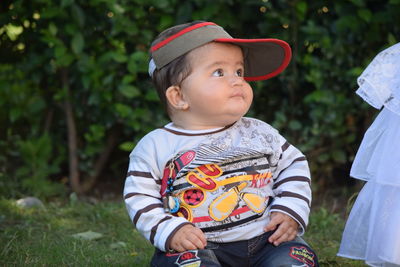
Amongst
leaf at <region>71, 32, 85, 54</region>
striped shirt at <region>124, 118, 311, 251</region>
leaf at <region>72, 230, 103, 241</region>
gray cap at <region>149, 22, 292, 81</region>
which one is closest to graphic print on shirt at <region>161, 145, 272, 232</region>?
striped shirt at <region>124, 118, 311, 251</region>

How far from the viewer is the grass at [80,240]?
112 inches

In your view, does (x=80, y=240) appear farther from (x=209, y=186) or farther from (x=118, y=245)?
(x=209, y=186)

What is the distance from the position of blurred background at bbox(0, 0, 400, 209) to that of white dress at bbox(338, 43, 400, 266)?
1.27 m

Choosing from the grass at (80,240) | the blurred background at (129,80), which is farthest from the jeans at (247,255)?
the blurred background at (129,80)

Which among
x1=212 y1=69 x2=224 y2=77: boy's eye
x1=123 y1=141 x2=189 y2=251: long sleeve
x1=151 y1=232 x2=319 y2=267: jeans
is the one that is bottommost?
x1=151 y1=232 x2=319 y2=267: jeans

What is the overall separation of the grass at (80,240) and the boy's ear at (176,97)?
0.80m

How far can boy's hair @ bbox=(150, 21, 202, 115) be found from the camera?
2463 millimetres

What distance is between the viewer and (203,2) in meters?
3.80

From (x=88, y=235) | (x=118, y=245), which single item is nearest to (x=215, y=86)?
(x=118, y=245)

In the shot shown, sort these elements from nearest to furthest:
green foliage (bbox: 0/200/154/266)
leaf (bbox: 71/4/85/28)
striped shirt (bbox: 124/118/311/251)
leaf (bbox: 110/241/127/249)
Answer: striped shirt (bbox: 124/118/311/251) < green foliage (bbox: 0/200/154/266) < leaf (bbox: 110/241/127/249) < leaf (bbox: 71/4/85/28)

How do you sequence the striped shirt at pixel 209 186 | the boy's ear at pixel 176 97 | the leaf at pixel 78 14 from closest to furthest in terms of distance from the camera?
the striped shirt at pixel 209 186, the boy's ear at pixel 176 97, the leaf at pixel 78 14

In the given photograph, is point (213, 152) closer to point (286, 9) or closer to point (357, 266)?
point (357, 266)

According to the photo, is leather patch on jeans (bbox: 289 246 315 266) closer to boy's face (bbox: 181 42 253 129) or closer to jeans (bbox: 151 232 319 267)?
jeans (bbox: 151 232 319 267)

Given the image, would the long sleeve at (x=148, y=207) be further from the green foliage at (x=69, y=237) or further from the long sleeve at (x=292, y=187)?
the green foliage at (x=69, y=237)
